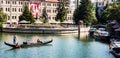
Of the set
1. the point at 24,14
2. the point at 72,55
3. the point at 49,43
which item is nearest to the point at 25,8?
the point at 24,14

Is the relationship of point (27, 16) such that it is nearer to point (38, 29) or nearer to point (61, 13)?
point (61, 13)

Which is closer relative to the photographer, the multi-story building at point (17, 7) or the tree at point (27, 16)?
the tree at point (27, 16)

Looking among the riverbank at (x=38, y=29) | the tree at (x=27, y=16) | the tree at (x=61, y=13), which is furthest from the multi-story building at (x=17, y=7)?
the riverbank at (x=38, y=29)

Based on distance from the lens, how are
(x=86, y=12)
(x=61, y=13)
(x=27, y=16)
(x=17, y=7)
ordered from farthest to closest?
(x=17, y=7) → (x=61, y=13) → (x=86, y=12) → (x=27, y=16)

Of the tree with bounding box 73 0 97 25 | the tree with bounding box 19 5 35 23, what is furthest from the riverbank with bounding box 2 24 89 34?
the tree with bounding box 73 0 97 25

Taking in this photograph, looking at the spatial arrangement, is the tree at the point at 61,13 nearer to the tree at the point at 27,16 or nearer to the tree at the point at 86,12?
the tree at the point at 86,12

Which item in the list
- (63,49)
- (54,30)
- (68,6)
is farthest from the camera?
(68,6)

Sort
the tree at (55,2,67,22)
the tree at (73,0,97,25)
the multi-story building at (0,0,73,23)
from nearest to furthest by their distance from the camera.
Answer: the tree at (73,0,97,25)
the tree at (55,2,67,22)
the multi-story building at (0,0,73,23)

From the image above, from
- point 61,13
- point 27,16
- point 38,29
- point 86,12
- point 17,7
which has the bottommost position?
point 38,29

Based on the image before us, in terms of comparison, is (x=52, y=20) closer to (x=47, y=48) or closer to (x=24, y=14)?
(x=24, y=14)

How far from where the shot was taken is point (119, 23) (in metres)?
87.6

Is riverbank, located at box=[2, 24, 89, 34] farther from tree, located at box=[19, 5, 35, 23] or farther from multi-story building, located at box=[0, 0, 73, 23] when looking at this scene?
multi-story building, located at box=[0, 0, 73, 23]

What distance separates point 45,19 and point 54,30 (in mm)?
14859

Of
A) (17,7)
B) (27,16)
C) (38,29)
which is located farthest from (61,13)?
(38,29)
